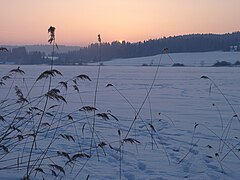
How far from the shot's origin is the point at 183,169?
4.68 meters

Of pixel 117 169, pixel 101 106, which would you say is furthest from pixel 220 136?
pixel 101 106

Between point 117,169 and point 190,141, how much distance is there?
2319 mm

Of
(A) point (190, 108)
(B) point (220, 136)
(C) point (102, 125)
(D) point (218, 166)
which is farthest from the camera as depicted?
(A) point (190, 108)

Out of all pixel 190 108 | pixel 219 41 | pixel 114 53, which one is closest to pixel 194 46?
pixel 219 41

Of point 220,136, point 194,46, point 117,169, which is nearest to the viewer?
point 117,169

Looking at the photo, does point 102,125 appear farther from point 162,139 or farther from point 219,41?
point 219,41

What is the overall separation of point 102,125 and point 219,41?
124 metres

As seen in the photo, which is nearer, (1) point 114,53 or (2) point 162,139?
(2) point 162,139

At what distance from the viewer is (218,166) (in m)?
4.88

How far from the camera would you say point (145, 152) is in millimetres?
5570

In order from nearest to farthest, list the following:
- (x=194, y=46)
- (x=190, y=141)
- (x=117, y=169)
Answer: (x=117, y=169), (x=190, y=141), (x=194, y=46)

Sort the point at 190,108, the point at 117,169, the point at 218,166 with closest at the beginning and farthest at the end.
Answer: the point at 117,169
the point at 218,166
the point at 190,108

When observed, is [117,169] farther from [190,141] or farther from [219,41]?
[219,41]

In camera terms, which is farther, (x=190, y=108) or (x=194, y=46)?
(x=194, y=46)
